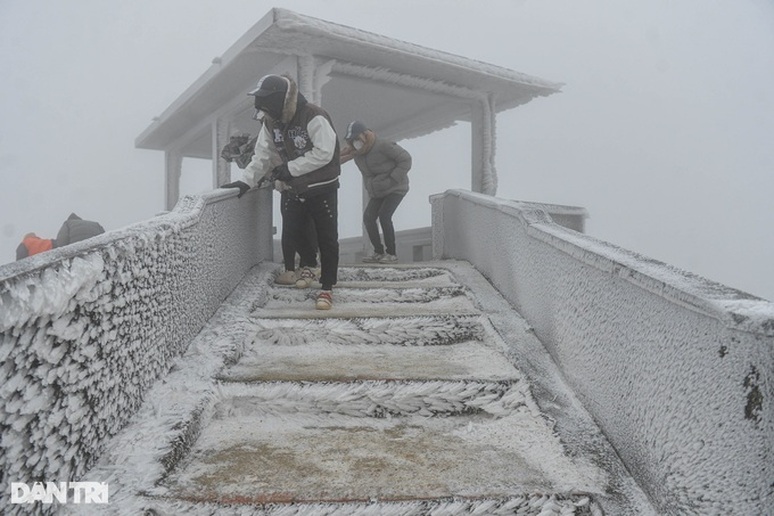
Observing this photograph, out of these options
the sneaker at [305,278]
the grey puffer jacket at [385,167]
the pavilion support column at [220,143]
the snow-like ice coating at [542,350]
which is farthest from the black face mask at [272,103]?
the pavilion support column at [220,143]

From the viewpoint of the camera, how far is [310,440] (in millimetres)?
2340

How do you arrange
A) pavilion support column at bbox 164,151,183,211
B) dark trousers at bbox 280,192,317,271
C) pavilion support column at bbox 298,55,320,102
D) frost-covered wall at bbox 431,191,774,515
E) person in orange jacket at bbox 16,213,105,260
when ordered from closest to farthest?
frost-covered wall at bbox 431,191,774,515 → dark trousers at bbox 280,192,317,271 → person in orange jacket at bbox 16,213,105,260 → pavilion support column at bbox 298,55,320,102 → pavilion support column at bbox 164,151,183,211

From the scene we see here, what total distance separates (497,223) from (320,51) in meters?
3.51

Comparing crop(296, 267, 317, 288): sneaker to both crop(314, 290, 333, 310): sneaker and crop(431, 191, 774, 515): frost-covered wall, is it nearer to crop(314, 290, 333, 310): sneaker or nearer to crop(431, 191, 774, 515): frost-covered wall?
crop(314, 290, 333, 310): sneaker

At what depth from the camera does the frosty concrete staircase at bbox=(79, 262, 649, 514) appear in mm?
Answer: 1859

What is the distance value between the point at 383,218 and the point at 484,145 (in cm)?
320

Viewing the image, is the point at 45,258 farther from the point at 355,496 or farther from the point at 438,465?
the point at 438,465

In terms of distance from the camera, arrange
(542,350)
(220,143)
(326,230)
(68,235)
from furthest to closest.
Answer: (220,143) → (68,235) → (326,230) → (542,350)

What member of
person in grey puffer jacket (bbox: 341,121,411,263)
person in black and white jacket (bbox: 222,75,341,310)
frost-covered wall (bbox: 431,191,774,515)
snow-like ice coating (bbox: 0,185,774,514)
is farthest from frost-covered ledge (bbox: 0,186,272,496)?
person in grey puffer jacket (bbox: 341,121,411,263)

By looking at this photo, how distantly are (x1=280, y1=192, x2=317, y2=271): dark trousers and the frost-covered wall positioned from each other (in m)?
2.12

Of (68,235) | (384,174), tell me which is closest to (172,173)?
(68,235)

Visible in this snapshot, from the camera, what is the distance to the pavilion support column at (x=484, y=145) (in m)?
9.06

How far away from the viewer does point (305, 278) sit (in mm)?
4562

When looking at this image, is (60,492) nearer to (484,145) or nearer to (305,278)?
(305,278)
